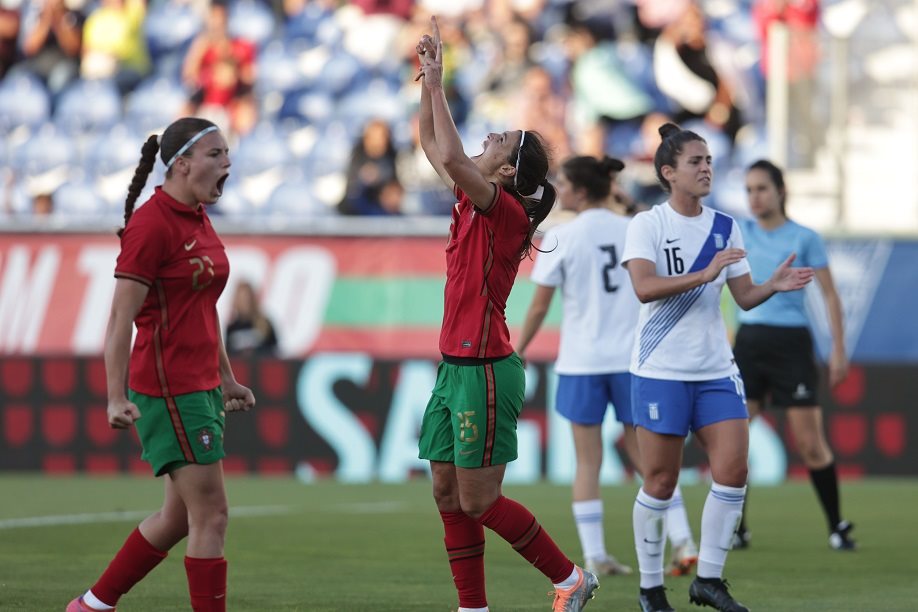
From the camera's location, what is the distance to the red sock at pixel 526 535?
6578 millimetres

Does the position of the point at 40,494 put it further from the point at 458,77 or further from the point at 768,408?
the point at 458,77

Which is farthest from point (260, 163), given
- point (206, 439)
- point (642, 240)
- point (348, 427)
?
point (206, 439)

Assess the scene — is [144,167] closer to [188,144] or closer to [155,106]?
[188,144]

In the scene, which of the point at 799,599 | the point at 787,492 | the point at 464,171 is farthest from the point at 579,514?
the point at 787,492

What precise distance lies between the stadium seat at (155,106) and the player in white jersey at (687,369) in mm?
14006

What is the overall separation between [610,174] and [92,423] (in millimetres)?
8122

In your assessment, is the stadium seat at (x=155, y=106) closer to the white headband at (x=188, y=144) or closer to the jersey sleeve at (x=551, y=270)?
the jersey sleeve at (x=551, y=270)

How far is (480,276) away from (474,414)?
56 centimetres

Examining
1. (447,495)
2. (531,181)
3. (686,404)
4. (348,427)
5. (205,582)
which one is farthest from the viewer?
(348,427)

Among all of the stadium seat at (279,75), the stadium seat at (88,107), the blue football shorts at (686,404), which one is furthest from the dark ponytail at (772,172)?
the stadium seat at (88,107)

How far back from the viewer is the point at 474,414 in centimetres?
645

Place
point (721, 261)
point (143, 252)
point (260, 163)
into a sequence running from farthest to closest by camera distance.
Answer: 1. point (260, 163)
2. point (721, 261)
3. point (143, 252)

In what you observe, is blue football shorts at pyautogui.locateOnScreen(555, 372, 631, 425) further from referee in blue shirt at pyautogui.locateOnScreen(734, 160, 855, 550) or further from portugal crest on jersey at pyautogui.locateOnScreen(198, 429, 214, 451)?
portugal crest on jersey at pyautogui.locateOnScreen(198, 429, 214, 451)

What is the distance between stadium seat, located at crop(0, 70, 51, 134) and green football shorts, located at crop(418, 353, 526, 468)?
1504cm
